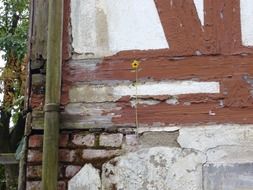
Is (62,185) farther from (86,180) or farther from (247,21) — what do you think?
(247,21)

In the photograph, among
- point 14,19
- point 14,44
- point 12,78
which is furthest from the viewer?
point 14,19

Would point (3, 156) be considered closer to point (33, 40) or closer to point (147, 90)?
point (33, 40)

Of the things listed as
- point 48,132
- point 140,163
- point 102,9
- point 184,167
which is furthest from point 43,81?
point 184,167

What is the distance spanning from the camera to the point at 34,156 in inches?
118

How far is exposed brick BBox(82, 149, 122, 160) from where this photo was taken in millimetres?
2939

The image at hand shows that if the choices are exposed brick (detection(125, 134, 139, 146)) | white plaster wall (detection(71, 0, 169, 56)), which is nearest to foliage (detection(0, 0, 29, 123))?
white plaster wall (detection(71, 0, 169, 56))

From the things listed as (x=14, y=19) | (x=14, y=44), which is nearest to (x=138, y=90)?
(x=14, y=44)

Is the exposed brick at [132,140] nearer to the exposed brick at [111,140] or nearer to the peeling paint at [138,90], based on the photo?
the exposed brick at [111,140]

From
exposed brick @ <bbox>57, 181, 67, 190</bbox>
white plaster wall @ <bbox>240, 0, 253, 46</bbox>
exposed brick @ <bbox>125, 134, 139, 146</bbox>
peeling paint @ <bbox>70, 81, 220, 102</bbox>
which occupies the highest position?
white plaster wall @ <bbox>240, 0, 253, 46</bbox>

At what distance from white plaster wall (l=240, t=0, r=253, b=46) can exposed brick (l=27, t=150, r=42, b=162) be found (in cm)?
128

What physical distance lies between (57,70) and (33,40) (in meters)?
0.29

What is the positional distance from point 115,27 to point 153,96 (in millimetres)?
462

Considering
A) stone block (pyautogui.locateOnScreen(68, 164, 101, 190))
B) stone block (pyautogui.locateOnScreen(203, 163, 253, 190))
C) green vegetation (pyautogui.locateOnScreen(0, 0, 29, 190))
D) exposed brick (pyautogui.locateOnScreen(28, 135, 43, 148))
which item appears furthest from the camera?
green vegetation (pyautogui.locateOnScreen(0, 0, 29, 190))

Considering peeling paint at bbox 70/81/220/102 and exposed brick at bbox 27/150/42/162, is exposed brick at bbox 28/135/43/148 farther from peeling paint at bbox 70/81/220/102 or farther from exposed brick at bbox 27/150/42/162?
peeling paint at bbox 70/81/220/102
